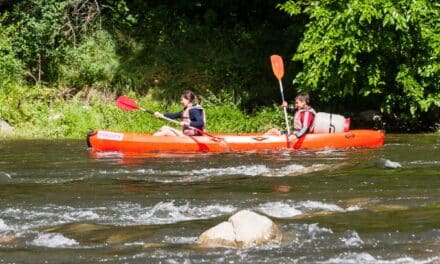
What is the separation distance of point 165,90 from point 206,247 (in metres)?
11.3

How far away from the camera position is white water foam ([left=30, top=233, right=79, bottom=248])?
505 cm

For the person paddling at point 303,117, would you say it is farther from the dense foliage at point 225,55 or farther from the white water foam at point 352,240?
the white water foam at point 352,240

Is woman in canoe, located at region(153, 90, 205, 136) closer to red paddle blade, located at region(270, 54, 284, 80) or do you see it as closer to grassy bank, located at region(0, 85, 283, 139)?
red paddle blade, located at region(270, 54, 284, 80)

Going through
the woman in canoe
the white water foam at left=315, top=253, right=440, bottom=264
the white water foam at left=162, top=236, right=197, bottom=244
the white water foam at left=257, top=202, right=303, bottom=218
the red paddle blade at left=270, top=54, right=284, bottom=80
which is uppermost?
the red paddle blade at left=270, top=54, right=284, bottom=80

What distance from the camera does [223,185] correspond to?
24.9 ft

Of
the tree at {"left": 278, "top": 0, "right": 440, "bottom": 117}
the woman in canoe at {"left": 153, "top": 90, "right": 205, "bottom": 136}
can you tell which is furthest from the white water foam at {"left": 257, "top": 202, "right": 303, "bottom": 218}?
the tree at {"left": 278, "top": 0, "right": 440, "bottom": 117}

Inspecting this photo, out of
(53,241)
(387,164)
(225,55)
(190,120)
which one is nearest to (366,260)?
(53,241)

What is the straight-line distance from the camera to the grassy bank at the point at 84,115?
1448cm

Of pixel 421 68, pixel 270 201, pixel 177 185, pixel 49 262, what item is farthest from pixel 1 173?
pixel 421 68

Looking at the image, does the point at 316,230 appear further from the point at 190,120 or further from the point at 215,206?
the point at 190,120

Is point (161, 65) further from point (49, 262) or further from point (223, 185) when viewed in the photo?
point (49, 262)

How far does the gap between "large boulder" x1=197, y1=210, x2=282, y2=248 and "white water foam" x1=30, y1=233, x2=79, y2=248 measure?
867 millimetres

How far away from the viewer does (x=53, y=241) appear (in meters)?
5.14

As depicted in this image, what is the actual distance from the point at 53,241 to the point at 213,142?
6083 mm
